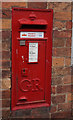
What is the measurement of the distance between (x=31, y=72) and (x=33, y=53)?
0.87 feet

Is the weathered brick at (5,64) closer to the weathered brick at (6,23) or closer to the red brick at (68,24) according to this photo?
the weathered brick at (6,23)

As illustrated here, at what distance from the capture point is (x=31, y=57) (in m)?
2.19

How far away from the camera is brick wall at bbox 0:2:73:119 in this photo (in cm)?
214

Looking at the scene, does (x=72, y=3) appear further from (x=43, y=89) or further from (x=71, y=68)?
(x=43, y=89)

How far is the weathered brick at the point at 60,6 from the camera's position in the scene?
2.21 metres

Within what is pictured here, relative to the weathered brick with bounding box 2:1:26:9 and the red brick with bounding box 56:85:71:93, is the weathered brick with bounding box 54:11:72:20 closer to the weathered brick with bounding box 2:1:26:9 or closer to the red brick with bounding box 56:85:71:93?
the weathered brick with bounding box 2:1:26:9

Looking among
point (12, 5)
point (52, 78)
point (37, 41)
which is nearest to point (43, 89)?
point (52, 78)

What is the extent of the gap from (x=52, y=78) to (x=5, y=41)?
0.84m

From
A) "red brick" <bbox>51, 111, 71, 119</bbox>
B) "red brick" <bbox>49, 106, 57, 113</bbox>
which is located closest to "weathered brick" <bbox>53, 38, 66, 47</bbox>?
Result: "red brick" <bbox>49, 106, 57, 113</bbox>

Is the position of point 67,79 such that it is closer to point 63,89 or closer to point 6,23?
point 63,89

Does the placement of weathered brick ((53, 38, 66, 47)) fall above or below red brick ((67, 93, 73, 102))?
above

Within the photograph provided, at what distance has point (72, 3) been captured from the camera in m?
2.29

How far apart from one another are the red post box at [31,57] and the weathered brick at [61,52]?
0.08 meters

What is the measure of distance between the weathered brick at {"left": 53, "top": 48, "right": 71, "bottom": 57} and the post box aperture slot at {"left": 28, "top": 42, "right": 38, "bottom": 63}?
0.91 ft
